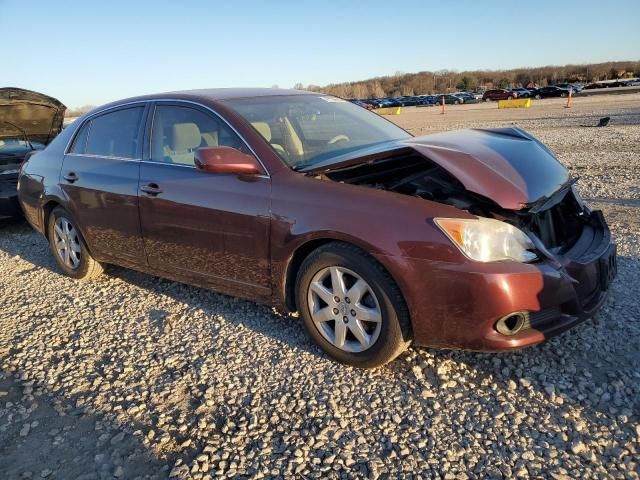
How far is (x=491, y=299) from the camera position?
264 cm

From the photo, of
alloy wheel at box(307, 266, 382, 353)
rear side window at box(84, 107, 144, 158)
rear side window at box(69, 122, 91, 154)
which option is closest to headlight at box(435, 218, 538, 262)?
alloy wheel at box(307, 266, 382, 353)

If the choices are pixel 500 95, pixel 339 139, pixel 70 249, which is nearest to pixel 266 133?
pixel 339 139

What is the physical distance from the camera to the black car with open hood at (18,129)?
688 cm

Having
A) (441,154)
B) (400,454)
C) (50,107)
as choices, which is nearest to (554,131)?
(50,107)

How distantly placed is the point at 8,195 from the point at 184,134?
4.18m

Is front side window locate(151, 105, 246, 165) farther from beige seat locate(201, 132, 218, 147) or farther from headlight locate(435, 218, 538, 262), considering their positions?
headlight locate(435, 218, 538, 262)

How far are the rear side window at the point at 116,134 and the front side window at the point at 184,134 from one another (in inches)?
9.7

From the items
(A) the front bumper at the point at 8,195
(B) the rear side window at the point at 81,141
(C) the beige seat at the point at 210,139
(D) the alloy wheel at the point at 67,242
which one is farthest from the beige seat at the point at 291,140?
(A) the front bumper at the point at 8,195

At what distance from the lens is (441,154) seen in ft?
10.2

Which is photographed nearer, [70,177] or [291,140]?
[291,140]

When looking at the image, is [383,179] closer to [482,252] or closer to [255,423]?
[482,252]

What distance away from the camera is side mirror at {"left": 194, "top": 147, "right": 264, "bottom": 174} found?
3238mm

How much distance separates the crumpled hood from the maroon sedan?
14 mm

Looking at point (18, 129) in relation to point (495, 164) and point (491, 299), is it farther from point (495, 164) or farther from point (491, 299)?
point (491, 299)
